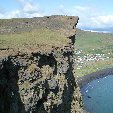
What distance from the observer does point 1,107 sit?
36.5m

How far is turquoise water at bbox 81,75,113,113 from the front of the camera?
352 feet

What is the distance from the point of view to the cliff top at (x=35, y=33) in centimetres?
4489

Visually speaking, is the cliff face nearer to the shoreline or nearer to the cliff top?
the cliff top

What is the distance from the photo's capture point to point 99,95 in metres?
133

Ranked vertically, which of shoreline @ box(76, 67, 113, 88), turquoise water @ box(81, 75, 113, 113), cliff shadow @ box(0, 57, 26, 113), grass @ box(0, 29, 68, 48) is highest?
grass @ box(0, 29, 68, 48)

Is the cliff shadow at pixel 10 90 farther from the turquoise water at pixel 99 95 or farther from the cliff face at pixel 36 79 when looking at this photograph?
the turquoise water at pixel 99 95

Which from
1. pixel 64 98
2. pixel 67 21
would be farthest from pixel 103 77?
pixel 64 98

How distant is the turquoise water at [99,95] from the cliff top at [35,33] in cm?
4333

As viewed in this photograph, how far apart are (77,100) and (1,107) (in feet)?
78.3

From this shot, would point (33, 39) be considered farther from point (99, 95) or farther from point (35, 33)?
point (99, 95)

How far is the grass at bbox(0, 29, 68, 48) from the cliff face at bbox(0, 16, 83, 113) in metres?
1.79

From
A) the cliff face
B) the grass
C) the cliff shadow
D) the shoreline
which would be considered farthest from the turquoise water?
the cliff shadow

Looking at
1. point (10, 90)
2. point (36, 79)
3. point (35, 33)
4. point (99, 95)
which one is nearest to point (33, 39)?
point (35, 33)

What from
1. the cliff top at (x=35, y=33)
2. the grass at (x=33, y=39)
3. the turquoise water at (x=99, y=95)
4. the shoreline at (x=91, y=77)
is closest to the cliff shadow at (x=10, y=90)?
the cliff top at (x=35, y=33)
